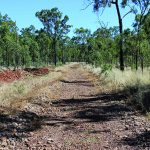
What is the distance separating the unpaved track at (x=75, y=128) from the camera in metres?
8.99

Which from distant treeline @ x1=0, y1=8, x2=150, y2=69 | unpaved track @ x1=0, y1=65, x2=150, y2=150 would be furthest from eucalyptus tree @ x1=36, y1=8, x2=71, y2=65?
unpaved track @ x1=0, y1=65, x2=150, y2=150

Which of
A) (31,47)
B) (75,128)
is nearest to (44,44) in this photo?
(31,47)

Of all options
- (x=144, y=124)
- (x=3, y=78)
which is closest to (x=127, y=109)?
(x=144, y=124)

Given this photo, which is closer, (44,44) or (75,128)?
(75,128)

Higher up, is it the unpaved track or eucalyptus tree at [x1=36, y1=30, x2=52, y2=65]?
eucalyptus tree at [x1=36, y1=30, x2=52, y2=65]

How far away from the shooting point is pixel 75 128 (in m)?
10.9

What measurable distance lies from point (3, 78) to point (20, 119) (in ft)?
43.6

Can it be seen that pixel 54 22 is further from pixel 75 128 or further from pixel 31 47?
pixel 75 128

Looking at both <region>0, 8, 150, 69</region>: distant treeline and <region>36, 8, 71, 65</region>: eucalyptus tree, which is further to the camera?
<region>36, 8, 71, 65</region>: eucalyptus tree

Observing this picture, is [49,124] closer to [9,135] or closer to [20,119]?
[20,119]

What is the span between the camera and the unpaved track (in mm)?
8992

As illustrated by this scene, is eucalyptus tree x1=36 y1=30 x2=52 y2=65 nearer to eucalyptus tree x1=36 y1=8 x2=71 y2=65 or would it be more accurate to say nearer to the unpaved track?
eucalyptus tree x1=36 y1=8 x2=71 y2=65

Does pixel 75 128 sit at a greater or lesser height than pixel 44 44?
lesser

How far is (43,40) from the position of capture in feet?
289
